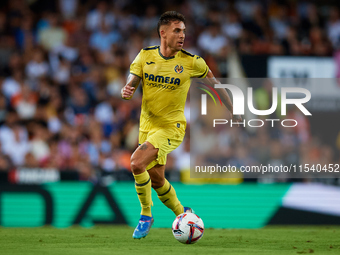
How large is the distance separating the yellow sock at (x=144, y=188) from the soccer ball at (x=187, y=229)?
0.60 meters

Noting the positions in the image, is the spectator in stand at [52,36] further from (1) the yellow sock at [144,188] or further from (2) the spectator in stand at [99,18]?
(1) the yellow sock at [144,188]

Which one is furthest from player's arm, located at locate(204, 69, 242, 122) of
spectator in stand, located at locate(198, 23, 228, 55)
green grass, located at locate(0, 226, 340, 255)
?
spectator in stand, located at locate(198, 23, 228, 55)

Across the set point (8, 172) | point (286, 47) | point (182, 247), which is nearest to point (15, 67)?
point (8, 172)

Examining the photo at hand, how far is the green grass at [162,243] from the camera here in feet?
20.1

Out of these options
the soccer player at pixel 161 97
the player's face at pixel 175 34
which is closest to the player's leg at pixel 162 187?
the soccer player at pixel 161 97

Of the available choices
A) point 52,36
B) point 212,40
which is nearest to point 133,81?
point 212,40

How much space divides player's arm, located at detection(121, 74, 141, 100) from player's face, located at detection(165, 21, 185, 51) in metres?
0.60

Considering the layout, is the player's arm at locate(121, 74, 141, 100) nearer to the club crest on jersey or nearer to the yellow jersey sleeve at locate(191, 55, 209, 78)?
the club crest on jersey

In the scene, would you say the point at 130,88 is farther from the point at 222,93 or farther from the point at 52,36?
the point at 52,36

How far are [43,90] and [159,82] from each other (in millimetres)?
6388

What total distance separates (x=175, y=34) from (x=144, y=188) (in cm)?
193

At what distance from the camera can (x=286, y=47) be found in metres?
14.6

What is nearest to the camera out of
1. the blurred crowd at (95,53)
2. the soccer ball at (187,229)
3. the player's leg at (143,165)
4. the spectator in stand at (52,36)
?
the soccer ball at (187,229)

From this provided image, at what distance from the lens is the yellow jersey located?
7.08m
